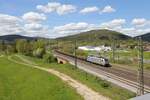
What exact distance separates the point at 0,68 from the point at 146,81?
53457 mm

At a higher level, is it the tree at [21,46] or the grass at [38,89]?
the tree at [21,46]

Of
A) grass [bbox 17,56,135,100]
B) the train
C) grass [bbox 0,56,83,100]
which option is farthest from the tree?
grass [bbox 17,56,135,100]

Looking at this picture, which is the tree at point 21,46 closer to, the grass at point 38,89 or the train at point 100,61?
the train at point 100,61

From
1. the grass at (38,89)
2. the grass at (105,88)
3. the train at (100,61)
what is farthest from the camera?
the train at (100,61)

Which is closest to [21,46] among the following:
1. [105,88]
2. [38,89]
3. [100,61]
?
[100,61]

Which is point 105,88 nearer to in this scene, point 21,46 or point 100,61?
point 100,61

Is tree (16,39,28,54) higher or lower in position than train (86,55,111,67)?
higher

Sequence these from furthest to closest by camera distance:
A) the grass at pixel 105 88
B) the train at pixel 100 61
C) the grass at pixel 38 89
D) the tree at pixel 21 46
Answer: the tree at pixel 21 46 → the train at pixel 100 61 → the grass at pixel 38 89 → the grass at pixel 105 88

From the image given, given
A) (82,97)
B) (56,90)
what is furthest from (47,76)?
(82,97)

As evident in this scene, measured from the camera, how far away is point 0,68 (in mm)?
97812

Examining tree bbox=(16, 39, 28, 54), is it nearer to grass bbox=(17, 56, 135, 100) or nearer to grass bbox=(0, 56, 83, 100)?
grass bbox=(0, 56, 83, 100)

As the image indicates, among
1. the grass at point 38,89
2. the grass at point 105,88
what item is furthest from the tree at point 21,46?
the grass at point 105,88

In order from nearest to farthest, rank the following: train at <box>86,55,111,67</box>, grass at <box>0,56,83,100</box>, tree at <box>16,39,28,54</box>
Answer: grass at <box>0,56,83,100</box> < train at <box>86,55,111,67</box> < tree at <box>16,39,28,54</box>

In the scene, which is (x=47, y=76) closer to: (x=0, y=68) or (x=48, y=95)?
(x=48, y=95)
